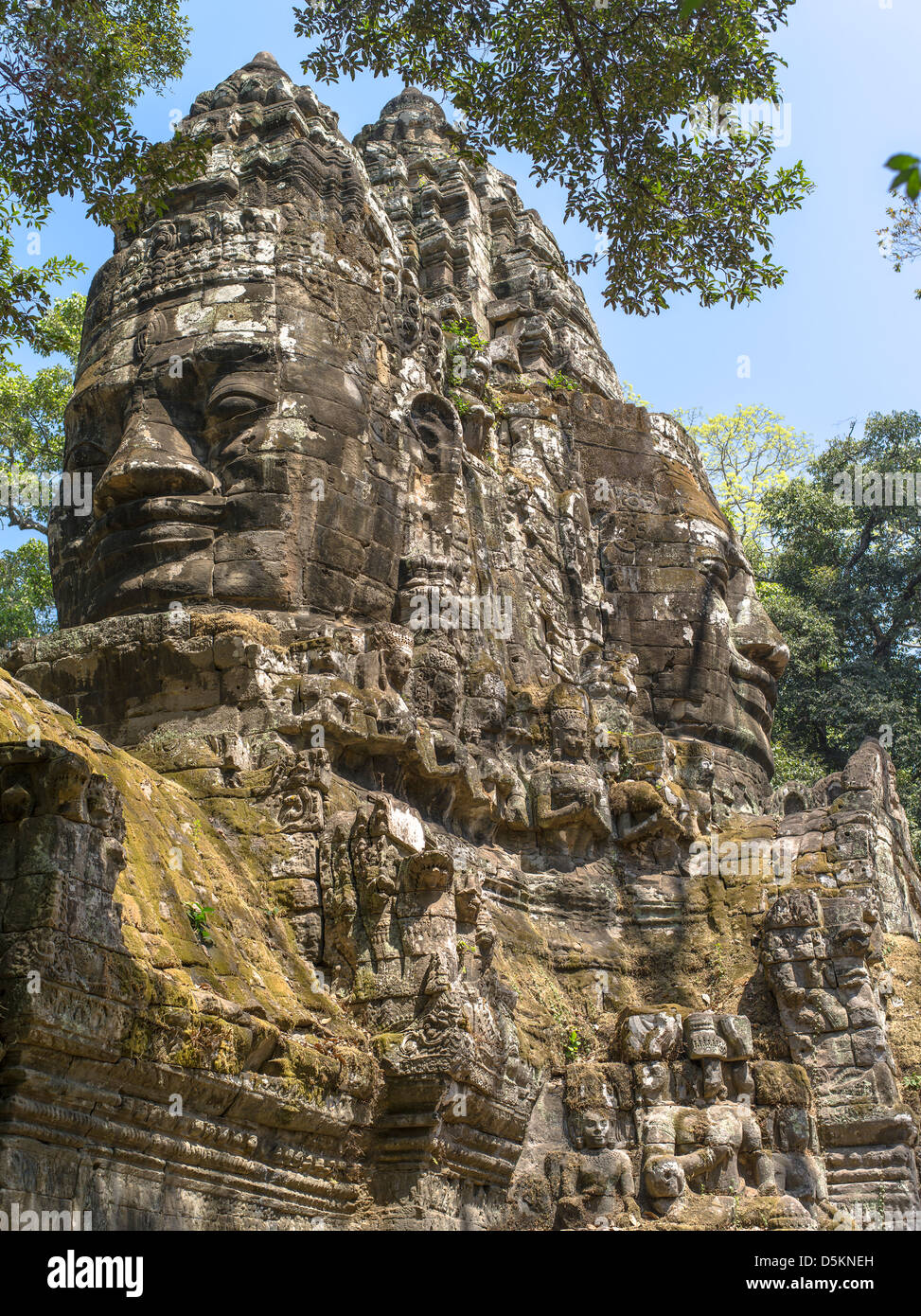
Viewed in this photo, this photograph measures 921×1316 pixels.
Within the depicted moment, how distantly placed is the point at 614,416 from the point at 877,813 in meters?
6.24

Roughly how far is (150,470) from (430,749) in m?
3.32

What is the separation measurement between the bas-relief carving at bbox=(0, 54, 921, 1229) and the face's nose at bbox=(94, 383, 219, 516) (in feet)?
0.10

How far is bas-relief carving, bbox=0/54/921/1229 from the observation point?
9.51m

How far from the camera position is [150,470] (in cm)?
1159

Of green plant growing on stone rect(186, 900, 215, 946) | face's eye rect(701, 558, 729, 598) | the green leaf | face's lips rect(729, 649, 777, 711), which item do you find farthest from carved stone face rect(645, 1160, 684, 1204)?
the green leaf

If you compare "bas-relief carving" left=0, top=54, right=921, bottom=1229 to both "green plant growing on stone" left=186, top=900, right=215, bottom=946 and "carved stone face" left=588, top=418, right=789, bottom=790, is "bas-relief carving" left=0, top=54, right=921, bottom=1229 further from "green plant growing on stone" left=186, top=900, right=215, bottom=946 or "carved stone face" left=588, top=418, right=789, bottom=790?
"green plant growing on stone" left=186, top=900, right=215, bottom=946

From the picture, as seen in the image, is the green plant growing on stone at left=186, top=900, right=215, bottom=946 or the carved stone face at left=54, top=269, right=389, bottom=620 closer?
the green plant growing on stone at left=186, top=900, right=215, bottom=946

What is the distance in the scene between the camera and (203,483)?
11.8 meters

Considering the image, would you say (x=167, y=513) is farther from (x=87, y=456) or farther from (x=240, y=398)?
(x=87, y=456)

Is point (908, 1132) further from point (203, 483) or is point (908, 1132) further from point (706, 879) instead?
point (203, 483)

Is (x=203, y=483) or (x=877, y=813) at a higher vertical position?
(x=203, y=483)

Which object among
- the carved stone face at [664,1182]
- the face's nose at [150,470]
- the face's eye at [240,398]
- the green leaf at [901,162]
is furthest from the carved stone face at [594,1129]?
the green leaf at [901,162]
